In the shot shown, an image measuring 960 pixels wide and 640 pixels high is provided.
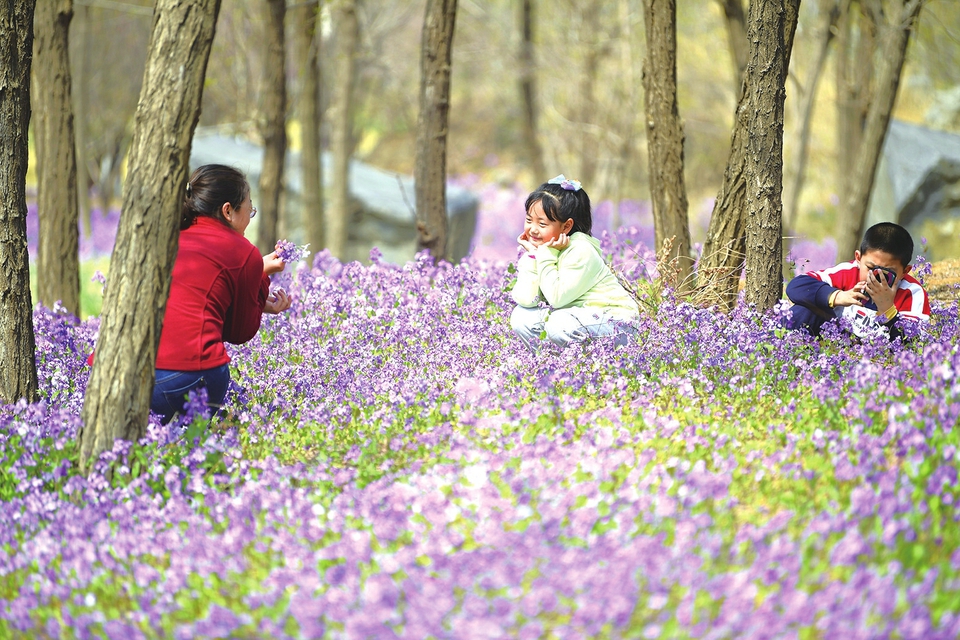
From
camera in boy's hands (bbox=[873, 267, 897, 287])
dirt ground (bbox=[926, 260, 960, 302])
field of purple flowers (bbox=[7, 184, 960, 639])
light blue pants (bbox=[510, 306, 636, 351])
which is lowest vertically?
field of purple flowers (bbox=[7, 184, 960, 639])

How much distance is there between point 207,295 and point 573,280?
2.19 metres

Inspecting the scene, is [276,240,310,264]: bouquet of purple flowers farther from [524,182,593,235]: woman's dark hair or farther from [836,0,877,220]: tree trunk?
[836,0,877,220]: tree trunk

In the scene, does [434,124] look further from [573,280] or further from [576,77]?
[576,77]

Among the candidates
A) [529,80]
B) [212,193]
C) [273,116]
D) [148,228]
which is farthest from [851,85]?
[148,228]

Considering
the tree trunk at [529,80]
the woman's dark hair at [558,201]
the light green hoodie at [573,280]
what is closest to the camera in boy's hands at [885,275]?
the light green hoodie at [573,280]

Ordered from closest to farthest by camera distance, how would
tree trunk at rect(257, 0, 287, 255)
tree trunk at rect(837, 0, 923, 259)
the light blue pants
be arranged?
the light blue pants → tree trunk at rect(837, 0, 923, 259) → tree trunk at rect(257, 0, 287, 255)

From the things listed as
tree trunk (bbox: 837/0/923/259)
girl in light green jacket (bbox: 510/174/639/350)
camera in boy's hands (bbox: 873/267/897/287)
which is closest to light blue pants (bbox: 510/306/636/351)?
girl in light green jacket (bbox: 510/174/639/350)

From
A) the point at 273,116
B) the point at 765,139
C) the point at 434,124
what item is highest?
the point at 273,116

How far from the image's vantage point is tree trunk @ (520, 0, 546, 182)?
711 inches

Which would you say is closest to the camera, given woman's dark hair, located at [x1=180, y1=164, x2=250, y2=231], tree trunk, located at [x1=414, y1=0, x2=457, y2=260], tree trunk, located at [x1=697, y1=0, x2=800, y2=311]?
woman's dark hair, located at [x1=180, y1=164, x2=250, y2=231]

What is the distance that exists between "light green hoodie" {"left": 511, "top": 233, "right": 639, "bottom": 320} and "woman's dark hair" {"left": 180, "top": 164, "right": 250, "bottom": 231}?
1.83 m

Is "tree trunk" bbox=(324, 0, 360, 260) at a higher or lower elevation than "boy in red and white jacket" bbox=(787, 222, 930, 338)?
higher

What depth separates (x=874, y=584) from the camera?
2.54 meters

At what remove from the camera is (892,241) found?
5.30 meters
